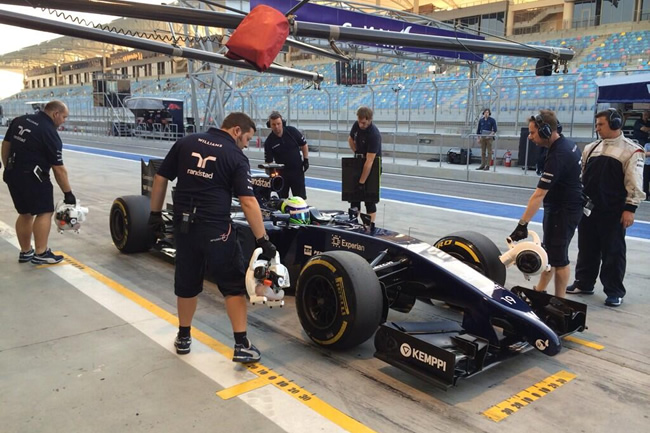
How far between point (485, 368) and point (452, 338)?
277mm

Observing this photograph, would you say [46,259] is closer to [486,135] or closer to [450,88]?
[486,135]

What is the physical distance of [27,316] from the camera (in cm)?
470

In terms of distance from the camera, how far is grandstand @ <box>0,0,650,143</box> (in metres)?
18.1

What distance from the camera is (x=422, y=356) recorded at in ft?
11.3

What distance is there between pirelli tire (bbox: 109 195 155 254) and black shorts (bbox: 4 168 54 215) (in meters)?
0.84

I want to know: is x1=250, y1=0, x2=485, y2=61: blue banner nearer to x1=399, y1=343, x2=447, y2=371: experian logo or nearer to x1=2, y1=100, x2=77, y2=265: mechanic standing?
x1=2, y1=100, x2=77, y2=265: mechanic standing

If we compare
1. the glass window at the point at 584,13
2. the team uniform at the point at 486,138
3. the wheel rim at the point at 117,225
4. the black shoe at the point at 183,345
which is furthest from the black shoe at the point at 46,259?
the glass window at the point at 584,13

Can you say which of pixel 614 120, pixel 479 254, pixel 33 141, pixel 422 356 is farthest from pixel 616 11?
pixel 422 356

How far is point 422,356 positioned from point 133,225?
4.38 metres

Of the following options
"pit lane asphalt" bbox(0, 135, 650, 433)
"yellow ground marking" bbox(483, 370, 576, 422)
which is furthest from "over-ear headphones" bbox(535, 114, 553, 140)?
"yellow ground marking" bbox(483, 370, 576, 422)

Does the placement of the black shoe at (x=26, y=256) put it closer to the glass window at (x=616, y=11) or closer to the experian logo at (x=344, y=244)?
the experian logo at (x=344, y=244)

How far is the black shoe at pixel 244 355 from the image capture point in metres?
3.86

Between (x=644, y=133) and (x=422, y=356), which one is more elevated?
(x=644, y=133)

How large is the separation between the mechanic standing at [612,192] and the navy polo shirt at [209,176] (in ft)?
11.4
